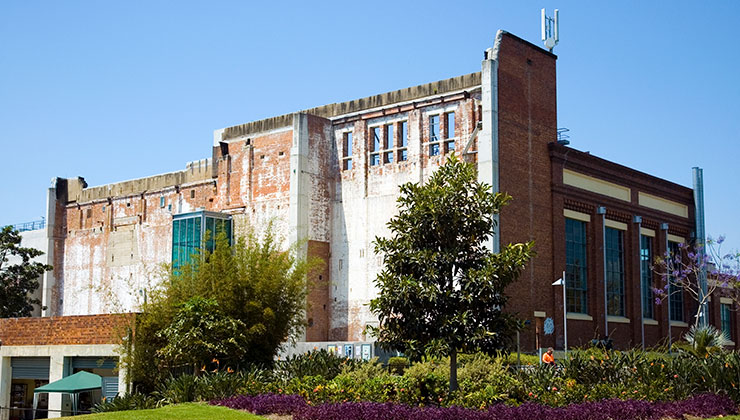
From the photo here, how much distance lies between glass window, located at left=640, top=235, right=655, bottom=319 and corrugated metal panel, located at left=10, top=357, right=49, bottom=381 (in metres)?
29.8

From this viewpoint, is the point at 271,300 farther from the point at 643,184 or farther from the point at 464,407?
the point at 643,184

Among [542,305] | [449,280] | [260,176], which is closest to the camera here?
[449,280]

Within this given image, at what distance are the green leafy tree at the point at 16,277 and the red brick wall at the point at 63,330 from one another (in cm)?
1737

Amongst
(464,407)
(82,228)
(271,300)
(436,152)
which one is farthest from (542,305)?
(82,228)

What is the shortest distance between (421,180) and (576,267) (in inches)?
347

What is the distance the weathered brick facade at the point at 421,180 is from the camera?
38.1 m

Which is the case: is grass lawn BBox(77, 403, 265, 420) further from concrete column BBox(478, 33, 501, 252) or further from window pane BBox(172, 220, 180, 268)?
window pane BBox(172, 220, 180, 268)

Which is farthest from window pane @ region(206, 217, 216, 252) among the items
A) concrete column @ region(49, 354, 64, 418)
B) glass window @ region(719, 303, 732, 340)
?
glass window @ region(719, 303, 732, 340)

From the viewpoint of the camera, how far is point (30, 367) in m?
34.1

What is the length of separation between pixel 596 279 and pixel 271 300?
19.3m

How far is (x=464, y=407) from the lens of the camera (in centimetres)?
1878

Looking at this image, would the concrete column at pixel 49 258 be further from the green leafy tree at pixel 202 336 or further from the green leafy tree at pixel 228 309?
the green leafy tree at pixel 202 336

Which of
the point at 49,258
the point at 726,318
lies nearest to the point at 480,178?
the point at 726,318

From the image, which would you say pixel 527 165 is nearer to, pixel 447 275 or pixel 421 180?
pixel 421 180
